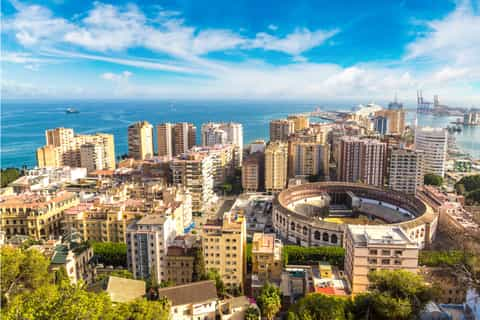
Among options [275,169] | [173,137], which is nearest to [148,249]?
[275,169]

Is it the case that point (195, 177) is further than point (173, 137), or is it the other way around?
point (173, 137)

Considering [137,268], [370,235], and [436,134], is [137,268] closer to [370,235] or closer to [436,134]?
[370,235]

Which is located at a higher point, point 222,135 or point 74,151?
point 222,135

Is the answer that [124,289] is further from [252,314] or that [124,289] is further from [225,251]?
[252,314]

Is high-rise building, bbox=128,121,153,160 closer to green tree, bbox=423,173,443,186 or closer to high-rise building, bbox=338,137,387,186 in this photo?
high-rise building, bbox=338,137,387,186

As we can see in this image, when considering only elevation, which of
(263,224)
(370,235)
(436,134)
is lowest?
(263,224)

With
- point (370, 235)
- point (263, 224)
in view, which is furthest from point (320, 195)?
point (370, 235)
